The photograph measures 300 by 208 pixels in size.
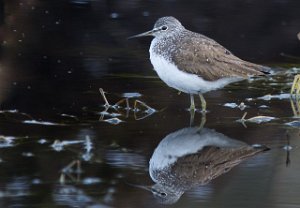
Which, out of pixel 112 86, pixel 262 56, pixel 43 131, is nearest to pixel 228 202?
pixel 43 131

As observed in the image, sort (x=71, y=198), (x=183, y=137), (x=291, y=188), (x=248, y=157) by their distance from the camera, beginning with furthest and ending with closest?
(x=183, y=137) < (x=248, y=157) < (x=291, y=188) < (x=71, y=198)

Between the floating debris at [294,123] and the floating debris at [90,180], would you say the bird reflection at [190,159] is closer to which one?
the floating debris at [90,180]

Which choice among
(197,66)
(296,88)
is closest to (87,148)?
(197,66)

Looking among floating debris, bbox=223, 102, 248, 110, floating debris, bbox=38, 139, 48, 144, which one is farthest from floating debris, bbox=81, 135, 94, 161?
floating debris, bbox=223, 102, 248, 110

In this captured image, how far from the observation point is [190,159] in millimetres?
6551

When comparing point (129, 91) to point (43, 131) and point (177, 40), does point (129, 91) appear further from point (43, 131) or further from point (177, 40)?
point (43, 131)

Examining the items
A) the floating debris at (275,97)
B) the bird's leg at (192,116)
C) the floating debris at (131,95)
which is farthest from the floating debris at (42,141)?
the floating debris at (275,97)

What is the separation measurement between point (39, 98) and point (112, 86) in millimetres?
920

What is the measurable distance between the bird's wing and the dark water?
397 millimetres

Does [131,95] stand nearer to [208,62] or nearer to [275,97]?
[208,62]

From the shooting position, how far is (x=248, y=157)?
663 centimetres

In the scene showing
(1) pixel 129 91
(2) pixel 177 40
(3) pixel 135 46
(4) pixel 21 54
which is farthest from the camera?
(3) pixel 135 46

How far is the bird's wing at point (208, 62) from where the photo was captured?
7984mm

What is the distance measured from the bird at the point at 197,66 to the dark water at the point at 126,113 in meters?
0.31
